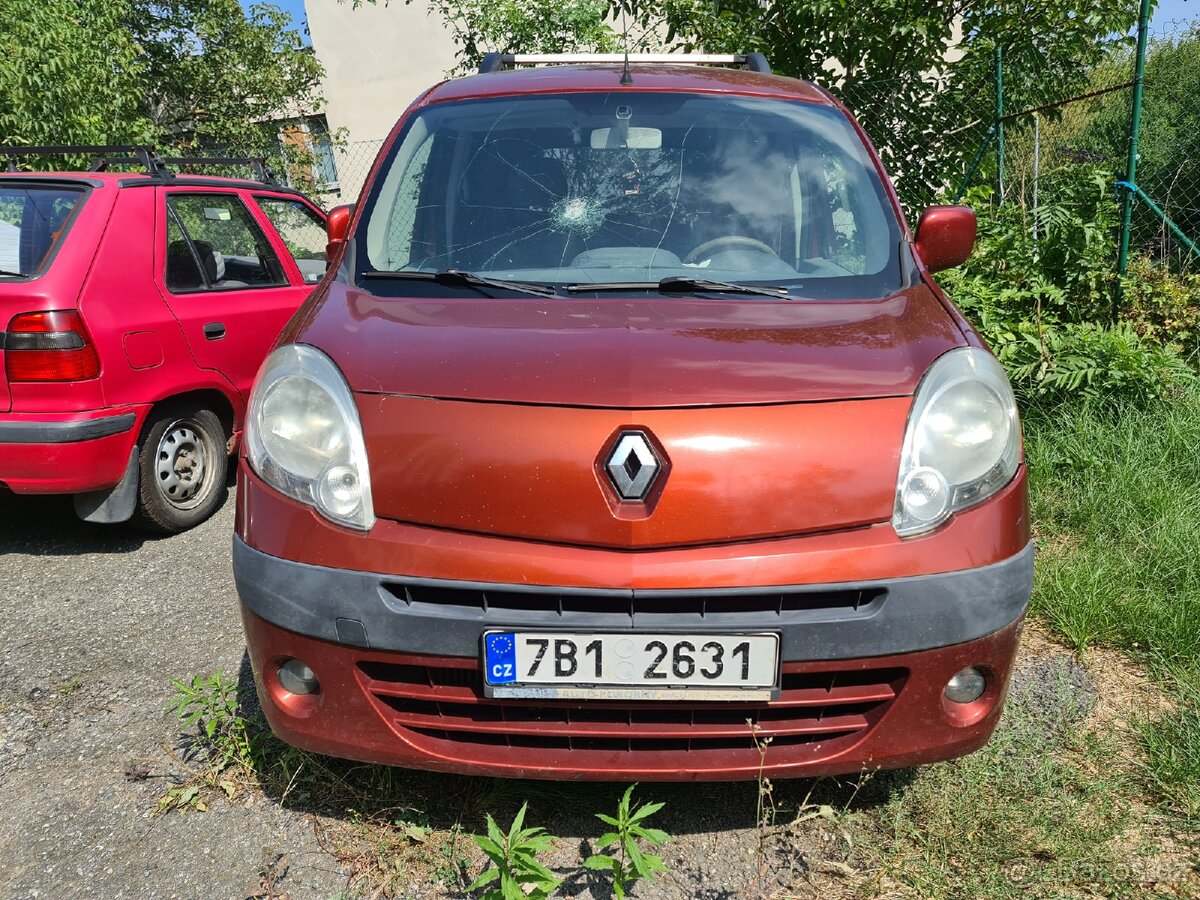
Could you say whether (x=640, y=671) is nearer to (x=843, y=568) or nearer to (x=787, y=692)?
(x=787, y=692)

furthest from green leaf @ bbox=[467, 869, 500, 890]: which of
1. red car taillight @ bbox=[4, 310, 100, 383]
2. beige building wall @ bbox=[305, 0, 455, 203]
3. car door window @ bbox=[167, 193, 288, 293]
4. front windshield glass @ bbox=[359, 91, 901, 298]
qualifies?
beige building wall @ bbox=[305, 0, 455, 203]

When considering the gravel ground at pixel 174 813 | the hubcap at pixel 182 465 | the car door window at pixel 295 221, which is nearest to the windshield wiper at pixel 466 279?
the gravel ground at pixel 174 813

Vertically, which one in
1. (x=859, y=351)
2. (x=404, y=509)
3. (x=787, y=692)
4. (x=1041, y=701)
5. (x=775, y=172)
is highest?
(x=775, y=172)

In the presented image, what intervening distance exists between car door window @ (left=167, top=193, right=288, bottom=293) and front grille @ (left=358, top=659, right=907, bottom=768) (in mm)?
2917

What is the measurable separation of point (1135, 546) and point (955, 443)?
6.69 ft

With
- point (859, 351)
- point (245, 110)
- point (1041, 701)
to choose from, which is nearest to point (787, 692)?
point (859, 351)

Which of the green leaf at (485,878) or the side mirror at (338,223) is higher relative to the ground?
the side mirror at (338,223)

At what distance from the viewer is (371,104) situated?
18.3 meters

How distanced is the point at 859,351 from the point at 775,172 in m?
1.01

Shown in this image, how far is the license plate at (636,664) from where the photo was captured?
1.71m

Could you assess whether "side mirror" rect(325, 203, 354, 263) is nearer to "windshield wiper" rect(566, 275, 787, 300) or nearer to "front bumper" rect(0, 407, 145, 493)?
"windshield wiper" rect(566, 275, 787, 300)

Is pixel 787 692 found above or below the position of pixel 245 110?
below

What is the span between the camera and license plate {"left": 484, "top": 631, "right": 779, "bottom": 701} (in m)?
1.71

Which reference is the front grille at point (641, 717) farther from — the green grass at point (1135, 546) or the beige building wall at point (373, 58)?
the beige building wall at point (373, 58)
